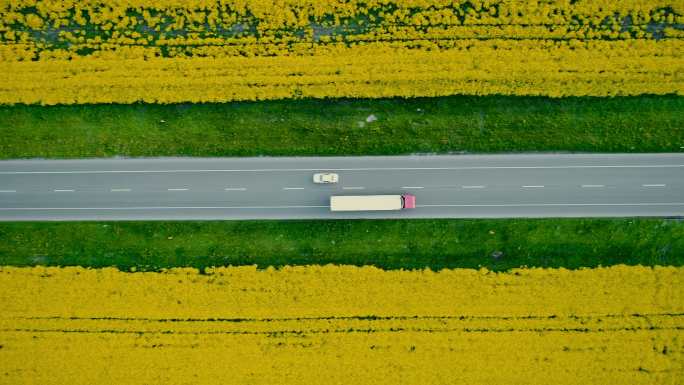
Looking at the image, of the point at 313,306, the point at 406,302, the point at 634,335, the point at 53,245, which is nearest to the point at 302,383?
the point at 313,306

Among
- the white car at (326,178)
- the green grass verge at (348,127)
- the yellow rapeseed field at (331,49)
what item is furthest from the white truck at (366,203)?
the yellow rapeseed field at (331,49)

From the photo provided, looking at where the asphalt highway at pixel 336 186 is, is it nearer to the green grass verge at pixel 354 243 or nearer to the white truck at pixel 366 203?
the green grass verge at pixel 354 243

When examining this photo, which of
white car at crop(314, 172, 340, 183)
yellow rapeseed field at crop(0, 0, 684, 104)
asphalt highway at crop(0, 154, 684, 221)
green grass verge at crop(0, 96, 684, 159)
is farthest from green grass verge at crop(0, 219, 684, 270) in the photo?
yellow rapeseed field at crop(0, 0, 684, 104)

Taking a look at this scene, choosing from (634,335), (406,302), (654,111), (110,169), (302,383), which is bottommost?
(302,383)

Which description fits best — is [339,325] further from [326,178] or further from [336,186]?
[326,178]

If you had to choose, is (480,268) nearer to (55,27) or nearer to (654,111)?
(654,111)

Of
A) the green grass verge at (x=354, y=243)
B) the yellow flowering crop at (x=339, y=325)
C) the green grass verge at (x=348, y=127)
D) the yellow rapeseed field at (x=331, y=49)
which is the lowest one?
the yellow flowering crop at (x=339, y=325)
